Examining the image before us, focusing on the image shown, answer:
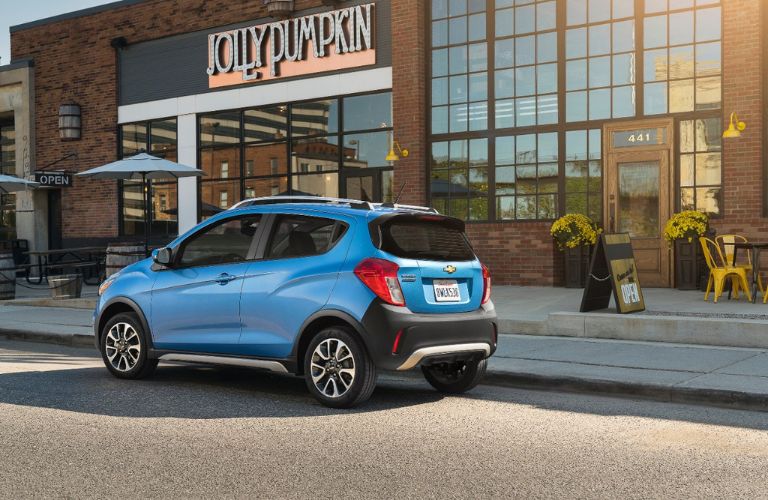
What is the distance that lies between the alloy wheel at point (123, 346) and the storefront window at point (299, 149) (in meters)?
11.5

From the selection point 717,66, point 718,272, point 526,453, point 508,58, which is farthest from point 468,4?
point 526,453

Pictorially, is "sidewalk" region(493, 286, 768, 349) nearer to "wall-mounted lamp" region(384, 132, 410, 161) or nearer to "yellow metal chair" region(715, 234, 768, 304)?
"yellow metal chair" region(715, 234, 768, 304)

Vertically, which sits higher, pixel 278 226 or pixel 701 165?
pixel 701 165

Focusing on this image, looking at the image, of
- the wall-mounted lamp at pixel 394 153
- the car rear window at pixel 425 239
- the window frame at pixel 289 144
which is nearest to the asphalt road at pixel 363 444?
the car rear window at pixel 425 239

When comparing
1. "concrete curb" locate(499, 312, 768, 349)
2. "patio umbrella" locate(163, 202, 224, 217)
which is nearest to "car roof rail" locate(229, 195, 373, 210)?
"concrete curb" locate(499, 312, 768, 349)

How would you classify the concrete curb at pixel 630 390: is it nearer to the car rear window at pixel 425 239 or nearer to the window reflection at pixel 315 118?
the car rear window at pixel 425 239

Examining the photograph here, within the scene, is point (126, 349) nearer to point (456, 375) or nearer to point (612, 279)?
point (456, 375)

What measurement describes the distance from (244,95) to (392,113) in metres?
4.65

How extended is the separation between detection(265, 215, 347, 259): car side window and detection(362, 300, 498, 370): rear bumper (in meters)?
0.79

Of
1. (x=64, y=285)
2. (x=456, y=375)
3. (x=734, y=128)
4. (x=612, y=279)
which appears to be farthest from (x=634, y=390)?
(x=64, y=285)

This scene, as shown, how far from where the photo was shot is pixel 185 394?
26.9 ft

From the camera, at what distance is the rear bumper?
717 centimetres

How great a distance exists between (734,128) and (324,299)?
35.7ft

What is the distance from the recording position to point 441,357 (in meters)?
7.50
